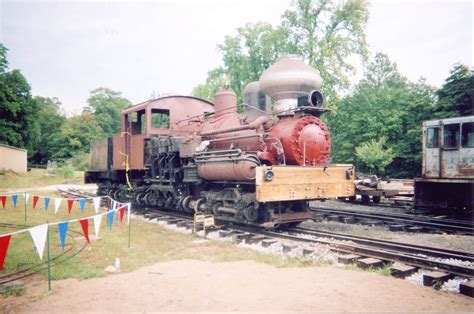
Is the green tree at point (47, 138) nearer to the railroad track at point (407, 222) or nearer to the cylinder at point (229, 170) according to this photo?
the cylinder at point (229, 170)

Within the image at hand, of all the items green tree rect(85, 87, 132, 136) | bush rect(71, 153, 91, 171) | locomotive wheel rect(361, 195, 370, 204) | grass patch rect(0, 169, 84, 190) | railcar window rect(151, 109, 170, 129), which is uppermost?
green tree rect(85, 87, 132, 136)

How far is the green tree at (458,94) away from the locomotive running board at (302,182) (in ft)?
57.4

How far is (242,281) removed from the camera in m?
4.97

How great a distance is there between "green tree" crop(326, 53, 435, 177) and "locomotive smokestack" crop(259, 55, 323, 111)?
2134 cm

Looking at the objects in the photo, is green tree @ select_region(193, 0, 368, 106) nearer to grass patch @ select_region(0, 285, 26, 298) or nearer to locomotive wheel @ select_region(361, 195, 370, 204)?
locomotive wheel @ select_region(361, 195, 370, 204)

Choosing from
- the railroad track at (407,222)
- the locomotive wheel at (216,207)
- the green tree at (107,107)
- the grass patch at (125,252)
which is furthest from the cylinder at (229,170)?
the green tree at (107,107)

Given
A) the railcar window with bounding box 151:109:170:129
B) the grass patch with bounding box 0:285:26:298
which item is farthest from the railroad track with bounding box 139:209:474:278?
the railcar window with bounding box 151:109:170:129

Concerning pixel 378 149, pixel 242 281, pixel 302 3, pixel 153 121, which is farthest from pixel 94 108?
pixel 242 281

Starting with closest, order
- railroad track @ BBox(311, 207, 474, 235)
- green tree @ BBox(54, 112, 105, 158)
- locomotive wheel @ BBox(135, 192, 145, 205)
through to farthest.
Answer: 1. railroad track @ BBox(311, 207, 474, 235)
2. locomotive wheel @ BBox(135, 192, 145, 205)
3. green tree @ BBox(54, 112, 105, 158)

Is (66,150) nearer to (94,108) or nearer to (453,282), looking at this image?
(94,108)

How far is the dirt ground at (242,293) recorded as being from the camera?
4.09 meters

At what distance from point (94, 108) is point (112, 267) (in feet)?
218

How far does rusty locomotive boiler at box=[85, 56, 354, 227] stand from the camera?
764 centimetres

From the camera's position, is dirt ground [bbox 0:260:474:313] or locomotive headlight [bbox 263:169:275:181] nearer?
dirt ground [bbox 0:260:474:313]
